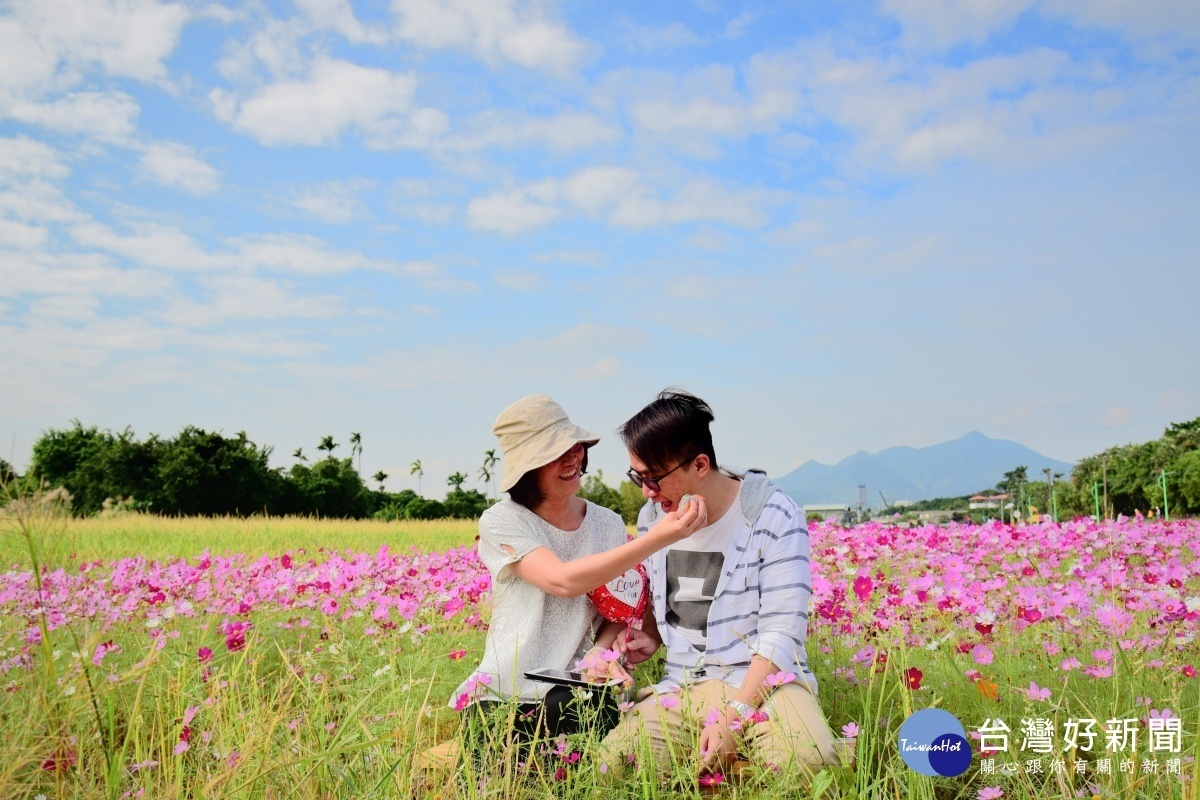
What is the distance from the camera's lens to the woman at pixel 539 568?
117 inches

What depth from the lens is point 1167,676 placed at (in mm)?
3246

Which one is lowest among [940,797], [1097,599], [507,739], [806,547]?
[940,797]

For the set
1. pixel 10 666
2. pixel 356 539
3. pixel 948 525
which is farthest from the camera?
pixel 356 539

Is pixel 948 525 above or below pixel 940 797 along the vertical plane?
Answer: above

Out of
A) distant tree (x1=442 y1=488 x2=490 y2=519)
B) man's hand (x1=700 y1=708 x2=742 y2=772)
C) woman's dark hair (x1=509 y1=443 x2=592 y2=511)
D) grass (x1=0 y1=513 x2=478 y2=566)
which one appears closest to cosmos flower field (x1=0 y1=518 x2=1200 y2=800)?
man's hand (x1=700 y1=708 x2=742 y2=772)

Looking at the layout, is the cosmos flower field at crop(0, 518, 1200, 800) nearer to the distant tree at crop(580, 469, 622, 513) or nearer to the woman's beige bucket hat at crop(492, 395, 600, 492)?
the woman's beige bucket hat at crop(492, 395, 600, 492)

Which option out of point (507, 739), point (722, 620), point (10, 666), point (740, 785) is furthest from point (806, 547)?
point (10, 666)

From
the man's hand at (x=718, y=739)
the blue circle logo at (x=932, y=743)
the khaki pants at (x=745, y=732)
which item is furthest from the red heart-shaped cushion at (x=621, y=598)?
the blue circle logo at (x=932, y=743)

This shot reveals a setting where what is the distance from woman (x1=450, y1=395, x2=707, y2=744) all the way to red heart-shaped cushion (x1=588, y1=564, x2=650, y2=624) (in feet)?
0.21

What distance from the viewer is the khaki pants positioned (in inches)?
102

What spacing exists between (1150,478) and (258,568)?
143 feet

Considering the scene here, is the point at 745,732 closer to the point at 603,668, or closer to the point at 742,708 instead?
the point at 742,708

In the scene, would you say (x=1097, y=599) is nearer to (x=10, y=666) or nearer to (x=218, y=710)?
(x=218, y=710)

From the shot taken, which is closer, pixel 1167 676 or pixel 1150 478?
pixel 1167 676
